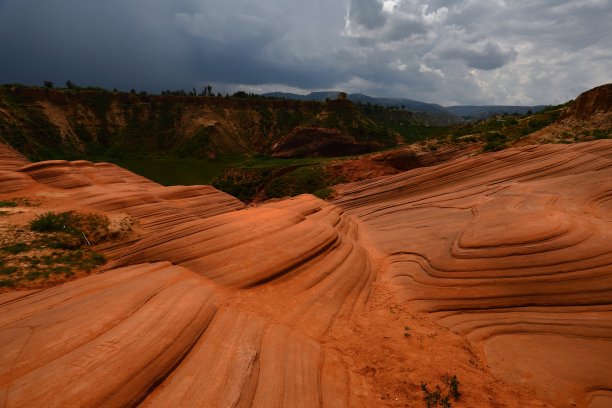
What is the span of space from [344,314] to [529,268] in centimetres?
585

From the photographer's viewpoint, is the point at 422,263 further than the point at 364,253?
No

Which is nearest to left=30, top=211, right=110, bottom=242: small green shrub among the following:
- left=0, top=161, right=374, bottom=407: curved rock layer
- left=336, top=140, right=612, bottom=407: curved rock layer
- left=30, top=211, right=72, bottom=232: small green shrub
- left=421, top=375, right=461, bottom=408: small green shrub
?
left=30, top=211, right=72, bottom=232: small green shrub

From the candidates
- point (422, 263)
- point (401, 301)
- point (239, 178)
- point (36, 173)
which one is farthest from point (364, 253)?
point (239, 178)

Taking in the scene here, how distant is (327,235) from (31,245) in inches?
587

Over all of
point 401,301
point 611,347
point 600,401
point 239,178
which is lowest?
point 239,178

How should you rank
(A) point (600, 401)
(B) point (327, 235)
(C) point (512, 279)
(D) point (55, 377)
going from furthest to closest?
(B) point (327, 235), (C) point (512, 279), (A) point (600, 401), (D) point (55, 377)

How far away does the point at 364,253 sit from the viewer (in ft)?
47.5

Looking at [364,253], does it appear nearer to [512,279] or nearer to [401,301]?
[401,301]

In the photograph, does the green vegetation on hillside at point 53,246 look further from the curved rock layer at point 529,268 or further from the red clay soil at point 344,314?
the curved rock layer at point 529,268

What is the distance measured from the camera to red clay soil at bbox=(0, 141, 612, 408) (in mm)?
6391

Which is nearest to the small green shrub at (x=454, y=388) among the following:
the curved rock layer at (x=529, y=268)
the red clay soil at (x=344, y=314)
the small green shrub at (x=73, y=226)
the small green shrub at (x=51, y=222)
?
the red clay soil at (x=344, y=314)

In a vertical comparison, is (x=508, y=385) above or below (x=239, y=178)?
above

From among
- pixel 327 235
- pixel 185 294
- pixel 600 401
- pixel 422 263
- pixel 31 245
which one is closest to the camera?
pixel 600 401

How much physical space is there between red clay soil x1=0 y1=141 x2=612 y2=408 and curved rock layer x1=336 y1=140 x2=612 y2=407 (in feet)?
0.15
